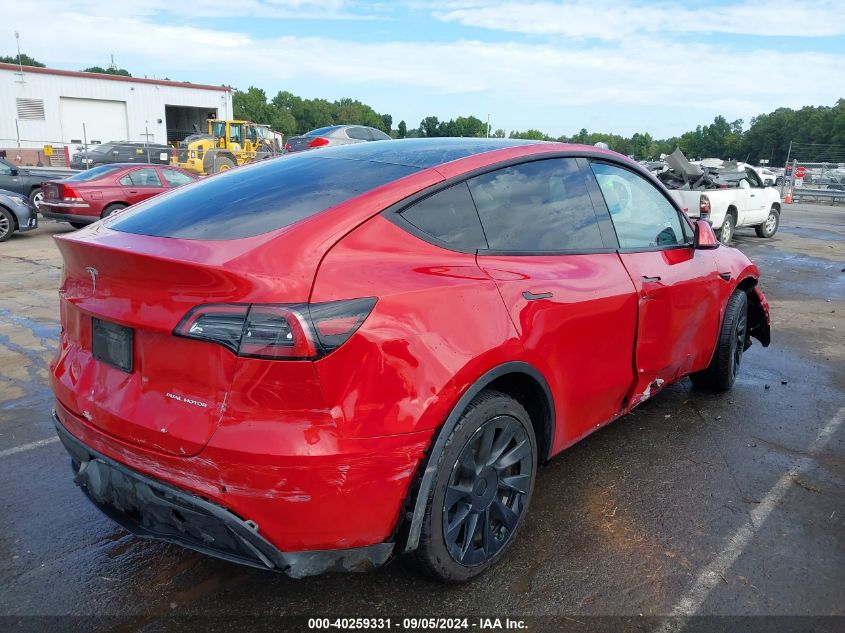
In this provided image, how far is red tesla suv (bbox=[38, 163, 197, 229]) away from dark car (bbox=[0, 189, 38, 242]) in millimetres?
460

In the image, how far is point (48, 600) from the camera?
8.17 ft

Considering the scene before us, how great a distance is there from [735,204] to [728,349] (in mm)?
9685

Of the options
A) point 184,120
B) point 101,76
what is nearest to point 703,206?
point 101,76

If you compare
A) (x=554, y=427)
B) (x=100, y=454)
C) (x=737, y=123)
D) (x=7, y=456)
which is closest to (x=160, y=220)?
(x=100, y=454)

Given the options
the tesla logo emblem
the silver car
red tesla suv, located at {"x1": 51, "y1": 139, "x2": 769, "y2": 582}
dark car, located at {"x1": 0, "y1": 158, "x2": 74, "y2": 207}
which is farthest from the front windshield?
the tesla logo emblem

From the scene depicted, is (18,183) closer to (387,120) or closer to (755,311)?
(755,311)

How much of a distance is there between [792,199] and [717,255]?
3216 centimetres

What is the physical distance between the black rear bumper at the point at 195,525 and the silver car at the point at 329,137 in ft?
51.8

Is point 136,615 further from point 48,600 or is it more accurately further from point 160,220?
point 160,220

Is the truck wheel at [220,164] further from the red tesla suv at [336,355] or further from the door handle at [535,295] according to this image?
the door handle at [535,295]

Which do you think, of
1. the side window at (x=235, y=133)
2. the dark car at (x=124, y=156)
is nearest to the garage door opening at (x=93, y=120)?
the dark car at (x=124, y=156)

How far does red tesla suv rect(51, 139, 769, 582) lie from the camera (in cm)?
200

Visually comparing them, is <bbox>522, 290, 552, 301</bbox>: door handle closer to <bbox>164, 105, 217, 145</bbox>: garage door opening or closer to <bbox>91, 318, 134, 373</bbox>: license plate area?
<bbox>91, 318, 134, 373</bbox>: license plate area

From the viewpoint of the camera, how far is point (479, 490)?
8.20ft
